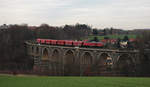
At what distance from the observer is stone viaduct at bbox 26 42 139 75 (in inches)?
920

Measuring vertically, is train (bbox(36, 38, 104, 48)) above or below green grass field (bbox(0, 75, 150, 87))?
above

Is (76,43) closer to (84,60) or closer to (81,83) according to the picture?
(84,60)

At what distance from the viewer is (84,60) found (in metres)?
36.0

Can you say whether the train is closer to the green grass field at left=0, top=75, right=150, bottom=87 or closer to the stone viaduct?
the stone viaduct

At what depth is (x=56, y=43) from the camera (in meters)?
39.9

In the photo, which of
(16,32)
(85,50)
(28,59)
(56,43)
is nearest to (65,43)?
(56,43)

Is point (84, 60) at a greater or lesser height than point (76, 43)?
lesser

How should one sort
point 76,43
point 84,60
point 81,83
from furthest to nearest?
point 84,60 → point 76,43 → point 81,83

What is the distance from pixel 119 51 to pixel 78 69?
9.82 metres

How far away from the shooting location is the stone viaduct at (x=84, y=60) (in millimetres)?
23359

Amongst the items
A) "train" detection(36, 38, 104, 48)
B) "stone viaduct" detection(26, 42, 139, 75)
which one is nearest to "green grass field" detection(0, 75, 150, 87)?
"stone viaduct" detection(26, 42, 139, 75)

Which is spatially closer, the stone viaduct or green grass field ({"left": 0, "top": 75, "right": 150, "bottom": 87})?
green grass field ({"left": 0, "top": 75, "right": 150, "bottom": 87})

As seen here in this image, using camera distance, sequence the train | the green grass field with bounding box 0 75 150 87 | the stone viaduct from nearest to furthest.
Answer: the green grass field with bounding box 0 75 150 87, the stone viaduct, the train

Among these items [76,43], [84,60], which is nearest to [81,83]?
[76,43]
